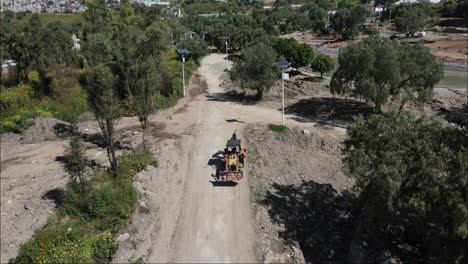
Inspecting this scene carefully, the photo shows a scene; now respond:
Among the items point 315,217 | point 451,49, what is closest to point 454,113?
point 315,217

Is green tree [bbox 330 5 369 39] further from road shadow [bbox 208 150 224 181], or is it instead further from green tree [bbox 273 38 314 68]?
road shadow [bbox 208 150 224 181]

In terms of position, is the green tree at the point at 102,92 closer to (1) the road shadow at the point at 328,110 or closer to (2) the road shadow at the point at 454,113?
(1) the road shadow at the point at 328,110

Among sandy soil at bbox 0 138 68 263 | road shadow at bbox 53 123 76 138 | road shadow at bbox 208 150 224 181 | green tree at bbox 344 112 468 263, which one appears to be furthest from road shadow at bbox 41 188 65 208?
green tree at bbox 344 112 468 263

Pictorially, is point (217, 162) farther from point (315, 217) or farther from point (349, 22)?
point (349, 22)

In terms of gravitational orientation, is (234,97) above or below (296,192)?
above

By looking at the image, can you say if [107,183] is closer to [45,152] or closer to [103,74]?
[103,74]

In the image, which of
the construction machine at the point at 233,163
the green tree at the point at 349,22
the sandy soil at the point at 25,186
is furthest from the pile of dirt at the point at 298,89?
the green tree at the point at 349,22
